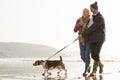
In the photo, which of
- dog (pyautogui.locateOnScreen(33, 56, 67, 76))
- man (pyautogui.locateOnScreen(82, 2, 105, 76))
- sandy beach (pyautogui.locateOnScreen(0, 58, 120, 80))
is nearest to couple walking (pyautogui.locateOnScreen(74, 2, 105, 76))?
man (pyautogui.locateOnScreen(82, 2, 105, 76))

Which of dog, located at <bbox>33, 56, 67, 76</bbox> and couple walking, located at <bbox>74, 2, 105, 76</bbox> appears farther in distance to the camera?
dog, located at <bbox>33, 56, 67, 76</bbox>

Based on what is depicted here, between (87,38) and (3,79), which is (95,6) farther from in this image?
(3,79)

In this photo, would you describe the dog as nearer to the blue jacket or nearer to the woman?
the woman

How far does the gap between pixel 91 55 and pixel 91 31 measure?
0.76m

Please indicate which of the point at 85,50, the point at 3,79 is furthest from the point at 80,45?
the point at 3,79

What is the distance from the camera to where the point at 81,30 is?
14656 millimetres

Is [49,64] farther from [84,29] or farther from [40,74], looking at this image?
[84,29]

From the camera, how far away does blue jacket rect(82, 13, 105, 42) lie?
13599mm

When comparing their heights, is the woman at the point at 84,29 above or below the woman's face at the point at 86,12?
below

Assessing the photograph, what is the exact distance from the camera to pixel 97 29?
1368cm

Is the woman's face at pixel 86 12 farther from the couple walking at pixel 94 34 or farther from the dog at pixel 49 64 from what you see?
the dog at pixel 49 64

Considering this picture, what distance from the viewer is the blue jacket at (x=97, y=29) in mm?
13599

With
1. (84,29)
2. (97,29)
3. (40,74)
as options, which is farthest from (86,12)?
(40,74)

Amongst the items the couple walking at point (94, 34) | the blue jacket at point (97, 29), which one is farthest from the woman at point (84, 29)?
the blue jacket at point (97, 29)
